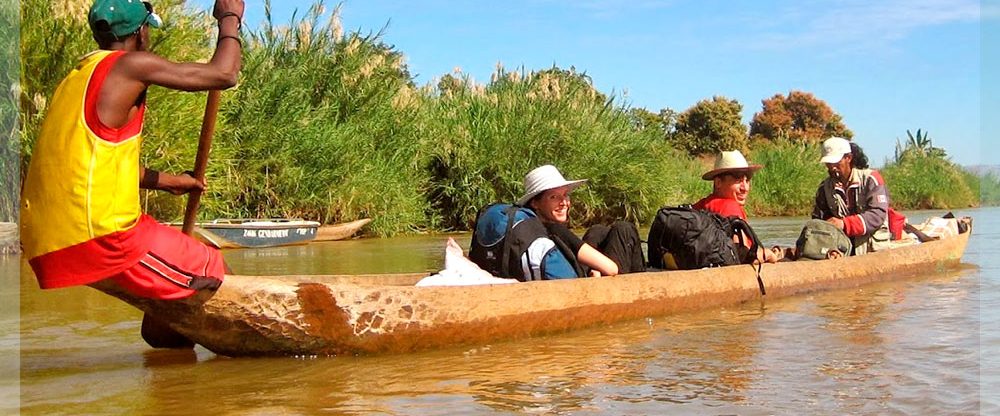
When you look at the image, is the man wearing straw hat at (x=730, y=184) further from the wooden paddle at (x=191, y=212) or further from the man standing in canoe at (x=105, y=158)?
the man standing in canoe at (x=105, y=158)

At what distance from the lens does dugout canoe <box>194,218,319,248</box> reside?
41.6 ft

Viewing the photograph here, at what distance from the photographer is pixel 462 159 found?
17.0 metres

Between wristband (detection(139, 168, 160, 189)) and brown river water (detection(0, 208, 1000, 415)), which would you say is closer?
brown river water (detection(0, 208, 1000, 415))

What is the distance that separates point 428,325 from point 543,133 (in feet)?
38.8

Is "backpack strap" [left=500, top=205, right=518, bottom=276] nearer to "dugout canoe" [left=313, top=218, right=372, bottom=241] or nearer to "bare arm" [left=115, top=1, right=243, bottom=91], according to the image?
"bare arm" [left=115, top=1, right=243, bottom=91]

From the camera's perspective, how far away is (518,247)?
5.66 metres

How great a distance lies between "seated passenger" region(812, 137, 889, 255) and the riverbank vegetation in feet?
24.3

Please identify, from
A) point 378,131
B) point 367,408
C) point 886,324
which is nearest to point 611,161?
point 378,131

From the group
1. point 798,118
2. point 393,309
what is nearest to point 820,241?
point 393,309

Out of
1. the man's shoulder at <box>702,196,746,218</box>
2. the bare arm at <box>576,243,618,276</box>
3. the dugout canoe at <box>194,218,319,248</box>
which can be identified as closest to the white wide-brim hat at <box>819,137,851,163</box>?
the man's shoulder at <box>702,196,746,218</box>

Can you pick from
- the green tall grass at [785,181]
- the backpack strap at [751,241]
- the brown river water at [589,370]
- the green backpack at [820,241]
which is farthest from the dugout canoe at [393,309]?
the green tall grass at [785,181]

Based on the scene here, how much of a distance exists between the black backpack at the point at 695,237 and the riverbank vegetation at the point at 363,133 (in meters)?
7.26

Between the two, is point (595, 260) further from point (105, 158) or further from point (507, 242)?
point (105, 158)

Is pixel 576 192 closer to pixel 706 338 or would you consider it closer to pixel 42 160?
pixel 706 338
